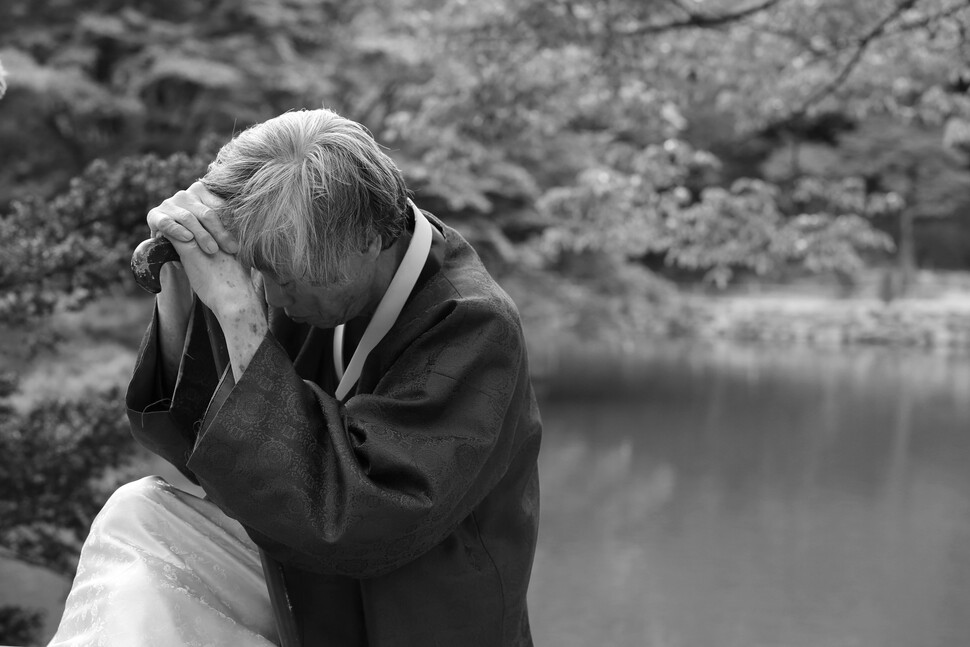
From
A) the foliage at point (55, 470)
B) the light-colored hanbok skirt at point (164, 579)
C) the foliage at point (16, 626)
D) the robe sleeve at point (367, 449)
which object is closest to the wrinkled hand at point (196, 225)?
the robe sleeve at point (367, 449)

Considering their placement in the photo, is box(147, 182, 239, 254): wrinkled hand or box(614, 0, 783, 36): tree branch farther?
box(614, 0, 783, 36): tree branch

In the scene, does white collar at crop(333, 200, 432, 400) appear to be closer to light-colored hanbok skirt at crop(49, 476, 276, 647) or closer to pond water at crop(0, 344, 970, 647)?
light-colored hanbok skirt at crop(49, 476, 276, 647)

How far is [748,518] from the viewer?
273 inches

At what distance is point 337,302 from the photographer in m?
1.29

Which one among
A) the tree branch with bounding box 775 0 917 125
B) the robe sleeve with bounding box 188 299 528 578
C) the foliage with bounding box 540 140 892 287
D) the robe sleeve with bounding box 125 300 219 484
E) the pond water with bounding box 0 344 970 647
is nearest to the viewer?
the robe sleeve with bounding box 188 299 528 578

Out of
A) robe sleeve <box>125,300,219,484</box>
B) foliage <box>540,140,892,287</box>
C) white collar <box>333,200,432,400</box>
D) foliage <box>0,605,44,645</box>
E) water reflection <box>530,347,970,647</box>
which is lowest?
water reflection <box>530,347,970,647</box>

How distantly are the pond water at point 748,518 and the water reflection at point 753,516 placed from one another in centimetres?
2

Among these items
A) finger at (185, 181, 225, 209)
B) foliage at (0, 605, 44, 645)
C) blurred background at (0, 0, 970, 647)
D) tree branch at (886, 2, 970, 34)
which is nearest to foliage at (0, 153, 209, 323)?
blurred background at (0, 0, 970, 647)

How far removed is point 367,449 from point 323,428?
2.6 inches

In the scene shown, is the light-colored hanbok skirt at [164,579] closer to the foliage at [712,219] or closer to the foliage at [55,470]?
the foliage at [55,470]

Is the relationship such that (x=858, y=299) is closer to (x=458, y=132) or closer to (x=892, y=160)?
(x=892, y=160)

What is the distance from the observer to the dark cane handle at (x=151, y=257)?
1.21 meters

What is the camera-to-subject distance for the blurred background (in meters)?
2.87

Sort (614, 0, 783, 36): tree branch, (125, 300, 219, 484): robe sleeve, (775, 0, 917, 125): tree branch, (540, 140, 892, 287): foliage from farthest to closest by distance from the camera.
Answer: (540, 140, 892, 287): foliage < (614, 0, 783, 36): tree branch < (775, 0, 917, 125): tree branch < (125, 300, 219, 484): robe sleeve
